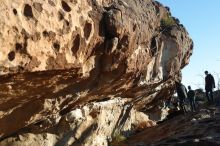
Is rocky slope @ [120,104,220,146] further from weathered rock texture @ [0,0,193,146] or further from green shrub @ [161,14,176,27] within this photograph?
green shrub @ [161,14,176,27]

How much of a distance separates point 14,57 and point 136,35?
15.2 ft

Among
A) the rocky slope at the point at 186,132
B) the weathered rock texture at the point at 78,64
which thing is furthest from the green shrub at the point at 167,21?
the rocky slope at the point at 186,132

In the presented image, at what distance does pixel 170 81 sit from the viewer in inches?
760

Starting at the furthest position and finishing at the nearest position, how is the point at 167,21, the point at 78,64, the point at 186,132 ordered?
the point at 167,21 → the point at 186,132 → the point at 78,64

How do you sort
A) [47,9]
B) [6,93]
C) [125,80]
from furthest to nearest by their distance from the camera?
1. [125,80]
2. [6,93]
3. [47,9]

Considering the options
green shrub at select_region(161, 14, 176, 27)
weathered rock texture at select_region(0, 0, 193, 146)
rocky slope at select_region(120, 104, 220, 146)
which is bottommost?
rocky slope at select_region(120, 104, 220, 146)

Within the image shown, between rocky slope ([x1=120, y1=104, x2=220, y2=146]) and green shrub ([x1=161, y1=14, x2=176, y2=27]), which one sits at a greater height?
green shrub ([x1=161, y1=14, x2=176, y2=27])

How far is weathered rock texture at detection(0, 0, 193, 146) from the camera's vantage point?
851 cm

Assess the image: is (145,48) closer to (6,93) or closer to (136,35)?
(136,35)

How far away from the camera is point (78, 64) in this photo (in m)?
10.1

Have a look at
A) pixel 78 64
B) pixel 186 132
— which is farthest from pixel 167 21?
pixel 78 64

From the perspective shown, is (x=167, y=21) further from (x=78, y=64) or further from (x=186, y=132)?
(x=78, y=64)

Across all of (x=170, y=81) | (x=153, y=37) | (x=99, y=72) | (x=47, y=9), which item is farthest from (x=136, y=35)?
(x=170, y=81)

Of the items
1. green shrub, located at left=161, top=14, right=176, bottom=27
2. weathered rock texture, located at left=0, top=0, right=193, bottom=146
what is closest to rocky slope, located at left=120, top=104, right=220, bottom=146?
weathered rock texture, located at left=0, top=0, right=193, bottom=146
